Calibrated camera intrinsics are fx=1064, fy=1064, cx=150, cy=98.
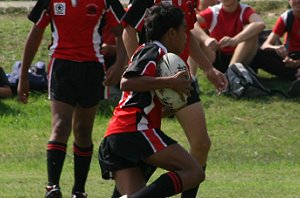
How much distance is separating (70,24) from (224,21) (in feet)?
18.3

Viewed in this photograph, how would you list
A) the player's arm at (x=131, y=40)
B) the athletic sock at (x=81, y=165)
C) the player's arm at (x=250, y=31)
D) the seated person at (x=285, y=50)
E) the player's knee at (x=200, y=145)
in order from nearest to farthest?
the player's knee at (x=200, y=145), the player's arm at (x=131, y=40), the athletic sock at (x=81, y=165), the player's arm at (x=250, y=31), the seated person at (x=285, y=50)

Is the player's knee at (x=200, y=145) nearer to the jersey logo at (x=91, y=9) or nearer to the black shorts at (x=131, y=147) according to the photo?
the black shorts at (x=131, y=147)

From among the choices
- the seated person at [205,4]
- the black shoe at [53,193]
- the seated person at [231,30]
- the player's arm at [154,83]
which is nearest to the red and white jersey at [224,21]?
the seated person at [231,30]

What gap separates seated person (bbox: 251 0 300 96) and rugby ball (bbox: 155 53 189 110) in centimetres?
708

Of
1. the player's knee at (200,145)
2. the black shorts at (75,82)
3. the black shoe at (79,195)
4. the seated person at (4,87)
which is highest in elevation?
the black shorts at (75,82)

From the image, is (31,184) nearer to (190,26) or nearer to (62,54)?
(62,54)

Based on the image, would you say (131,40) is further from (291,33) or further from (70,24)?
(291,33)

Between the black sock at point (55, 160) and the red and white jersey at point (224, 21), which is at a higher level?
the black sock at point (55, 160)

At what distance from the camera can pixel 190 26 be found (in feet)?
27.7

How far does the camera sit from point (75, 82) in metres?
8.71

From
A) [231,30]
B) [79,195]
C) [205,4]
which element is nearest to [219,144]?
[231,30]

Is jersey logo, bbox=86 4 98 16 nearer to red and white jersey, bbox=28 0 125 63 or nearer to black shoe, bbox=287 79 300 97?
red and white jersey, bbox=28 0 125 63

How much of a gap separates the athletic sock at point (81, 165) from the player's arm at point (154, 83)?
2.14 m

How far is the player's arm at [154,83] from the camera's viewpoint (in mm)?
6855
